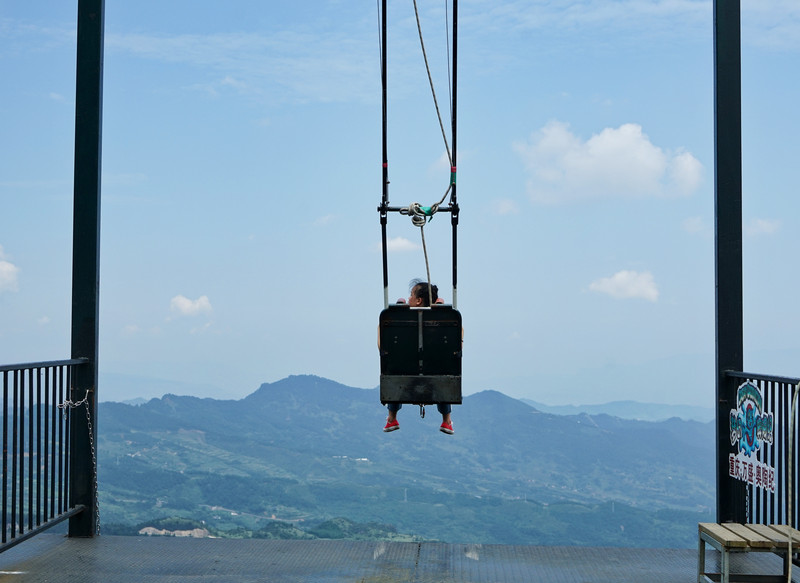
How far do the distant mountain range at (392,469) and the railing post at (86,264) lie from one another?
3428 cm

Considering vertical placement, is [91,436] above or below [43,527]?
above

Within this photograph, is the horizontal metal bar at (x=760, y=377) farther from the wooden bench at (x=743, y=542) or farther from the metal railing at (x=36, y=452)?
the metal railing at (x=36, y=452)

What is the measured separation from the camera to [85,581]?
4004 mm

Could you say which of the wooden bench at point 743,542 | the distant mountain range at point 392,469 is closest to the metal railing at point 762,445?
the wooden bench at point 743,542

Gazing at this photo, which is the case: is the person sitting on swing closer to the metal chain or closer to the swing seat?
the swing seat

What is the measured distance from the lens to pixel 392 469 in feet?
152

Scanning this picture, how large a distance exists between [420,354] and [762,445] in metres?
1.78

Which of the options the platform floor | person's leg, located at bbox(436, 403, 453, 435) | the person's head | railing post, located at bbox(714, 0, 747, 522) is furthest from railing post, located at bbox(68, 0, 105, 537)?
railing post, located at bbox(714, 0, 747, 522)

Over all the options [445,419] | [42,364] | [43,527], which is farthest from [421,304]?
[43,527]

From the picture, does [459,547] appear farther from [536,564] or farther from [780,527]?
[780,527]

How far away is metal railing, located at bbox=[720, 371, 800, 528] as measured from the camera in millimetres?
4090

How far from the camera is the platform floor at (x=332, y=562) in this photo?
4.12m

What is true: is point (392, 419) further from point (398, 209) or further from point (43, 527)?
point (43, 527)

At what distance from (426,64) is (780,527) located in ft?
8.61
